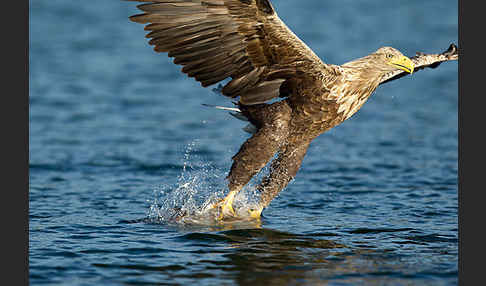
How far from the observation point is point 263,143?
629 cm

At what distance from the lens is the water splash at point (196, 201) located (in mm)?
6656

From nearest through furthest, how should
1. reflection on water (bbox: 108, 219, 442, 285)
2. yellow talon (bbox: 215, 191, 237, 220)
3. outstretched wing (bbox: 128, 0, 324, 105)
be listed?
1. reflection on water (bbox: 108, 219, 442, 285)
2. outstretched wing (bbox: 128, 0, 324, 105)
3. yellow talon (bbox: 215, 191, 237, 220)

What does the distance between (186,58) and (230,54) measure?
0.37 meters

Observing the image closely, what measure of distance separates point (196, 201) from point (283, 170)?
0.99 metres

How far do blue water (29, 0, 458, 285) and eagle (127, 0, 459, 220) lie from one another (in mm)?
615

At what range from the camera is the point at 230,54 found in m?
6.00

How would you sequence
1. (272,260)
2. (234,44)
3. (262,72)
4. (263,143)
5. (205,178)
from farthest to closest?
1. (205,178)
2. (263,143)
3. (262,72)
4. (234,44)
5. (272,260)

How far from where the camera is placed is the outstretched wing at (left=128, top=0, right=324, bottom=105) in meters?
5.71

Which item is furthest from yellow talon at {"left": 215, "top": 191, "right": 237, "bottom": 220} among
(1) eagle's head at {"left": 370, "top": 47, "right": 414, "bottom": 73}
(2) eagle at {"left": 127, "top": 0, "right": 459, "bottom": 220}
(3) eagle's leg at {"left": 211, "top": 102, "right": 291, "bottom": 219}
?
(1) eagle's head at {"left": 370, "top": 47, "right": 414, "bottom": 73}

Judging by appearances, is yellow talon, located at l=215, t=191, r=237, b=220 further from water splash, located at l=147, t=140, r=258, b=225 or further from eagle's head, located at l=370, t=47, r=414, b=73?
eagle's head, located at l=370, t=47, r=414, b=73

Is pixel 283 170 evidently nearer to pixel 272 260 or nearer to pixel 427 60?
pixel 272 260

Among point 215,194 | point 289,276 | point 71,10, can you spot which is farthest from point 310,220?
point 71,10

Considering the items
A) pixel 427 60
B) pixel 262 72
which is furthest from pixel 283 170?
pixel 427 60

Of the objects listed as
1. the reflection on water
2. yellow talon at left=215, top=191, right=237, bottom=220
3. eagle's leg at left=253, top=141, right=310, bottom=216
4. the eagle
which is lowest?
the reflection on water
